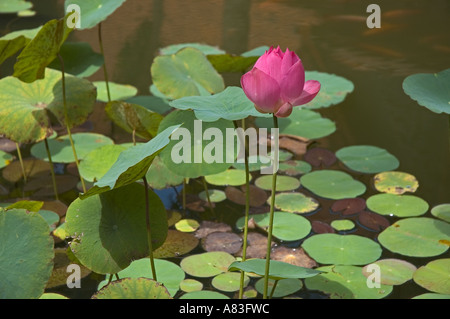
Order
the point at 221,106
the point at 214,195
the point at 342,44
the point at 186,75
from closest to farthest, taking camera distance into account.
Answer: the point at 221,106, the point at 214,195, the point at 186,75, the point at 342,44

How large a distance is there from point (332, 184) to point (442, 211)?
0.28m

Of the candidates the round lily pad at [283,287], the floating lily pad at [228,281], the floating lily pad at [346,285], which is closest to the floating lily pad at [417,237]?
the floating lily pad at [346,285]

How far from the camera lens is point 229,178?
1.71 m

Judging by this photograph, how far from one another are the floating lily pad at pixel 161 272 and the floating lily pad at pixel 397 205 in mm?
531

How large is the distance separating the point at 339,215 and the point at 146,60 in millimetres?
1135

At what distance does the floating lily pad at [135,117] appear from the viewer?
4.70ft

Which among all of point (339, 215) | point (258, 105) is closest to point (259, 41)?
point (339, 215)

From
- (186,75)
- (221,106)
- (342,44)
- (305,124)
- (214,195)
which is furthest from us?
(342,44)

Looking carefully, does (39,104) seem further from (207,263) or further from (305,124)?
(305,124)

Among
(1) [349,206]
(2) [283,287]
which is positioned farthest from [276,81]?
(1) [349,206]

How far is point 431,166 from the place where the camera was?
1756 millimetres

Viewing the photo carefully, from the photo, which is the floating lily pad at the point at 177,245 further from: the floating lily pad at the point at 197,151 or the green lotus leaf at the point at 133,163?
the green lotus leaf at the point at 133,163

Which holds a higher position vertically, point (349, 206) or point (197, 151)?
point (197, 151)
